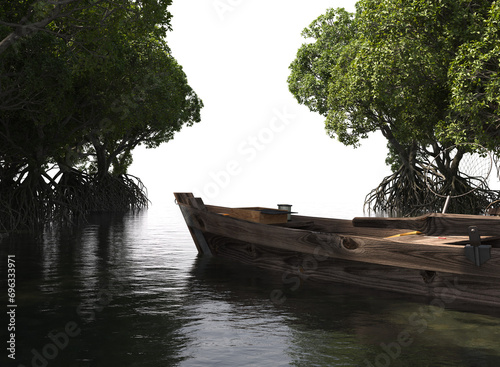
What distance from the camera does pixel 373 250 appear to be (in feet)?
28.4

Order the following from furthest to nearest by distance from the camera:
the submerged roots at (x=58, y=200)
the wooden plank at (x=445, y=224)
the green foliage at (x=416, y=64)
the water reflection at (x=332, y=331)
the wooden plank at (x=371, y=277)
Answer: the submerged roots at (x=58, y=200), the green foliage at (x=416, y=64), the wooden plank at (x=445, y=224), the wooden plank at (x=371, y=277), the water reflection at (x=332, y=331)

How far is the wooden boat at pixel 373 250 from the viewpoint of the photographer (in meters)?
7.82

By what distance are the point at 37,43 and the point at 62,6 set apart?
1731mm

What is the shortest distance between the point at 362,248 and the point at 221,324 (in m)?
2.75

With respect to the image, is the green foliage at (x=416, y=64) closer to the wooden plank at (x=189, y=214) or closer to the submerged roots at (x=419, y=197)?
the submerged roots at (x=419, y=197)

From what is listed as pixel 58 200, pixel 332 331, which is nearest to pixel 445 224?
pixel 332 331

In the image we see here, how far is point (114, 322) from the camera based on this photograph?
23.8 ft

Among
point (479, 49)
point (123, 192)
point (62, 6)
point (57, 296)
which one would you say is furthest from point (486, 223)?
point (123, 192)

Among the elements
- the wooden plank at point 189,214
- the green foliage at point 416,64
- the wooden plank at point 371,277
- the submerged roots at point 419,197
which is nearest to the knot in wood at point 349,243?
the wooden plank at point 371,277

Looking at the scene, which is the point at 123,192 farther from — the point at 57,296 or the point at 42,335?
the point at 42,335

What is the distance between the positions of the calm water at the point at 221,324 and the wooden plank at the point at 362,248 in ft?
1.81

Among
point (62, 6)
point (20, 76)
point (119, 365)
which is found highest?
point (62, 6)

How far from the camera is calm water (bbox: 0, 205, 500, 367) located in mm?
5852

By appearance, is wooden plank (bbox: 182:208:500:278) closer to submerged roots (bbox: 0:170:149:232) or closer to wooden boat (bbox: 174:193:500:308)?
wooden boat (bbox: 174:193:500:308)
